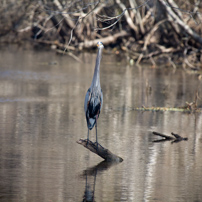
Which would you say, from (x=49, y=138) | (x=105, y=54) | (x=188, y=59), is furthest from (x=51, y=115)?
(x=105, y=54)

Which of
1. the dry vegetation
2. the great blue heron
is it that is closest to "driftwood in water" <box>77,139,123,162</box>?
the great blue heron

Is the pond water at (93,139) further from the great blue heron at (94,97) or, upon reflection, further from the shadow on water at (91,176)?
the great blue heron at (94,97)

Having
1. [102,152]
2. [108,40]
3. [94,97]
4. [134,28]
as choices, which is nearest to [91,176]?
[102,152]

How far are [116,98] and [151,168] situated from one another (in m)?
7.79

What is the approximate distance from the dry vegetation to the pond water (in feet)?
11.0

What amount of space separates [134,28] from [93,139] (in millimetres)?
21332

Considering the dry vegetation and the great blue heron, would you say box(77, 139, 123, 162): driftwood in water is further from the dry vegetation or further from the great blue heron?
the dry vegetation

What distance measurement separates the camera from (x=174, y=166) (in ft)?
30.2

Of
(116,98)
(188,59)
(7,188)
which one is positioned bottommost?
(7,188)

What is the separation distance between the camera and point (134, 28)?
3183 centimetres

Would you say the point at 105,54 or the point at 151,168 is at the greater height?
the point at 105,54

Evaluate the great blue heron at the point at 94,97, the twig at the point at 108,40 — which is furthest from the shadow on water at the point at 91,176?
the twig at the point at 108,40

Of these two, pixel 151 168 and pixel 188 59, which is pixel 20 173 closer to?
pixel 151 168

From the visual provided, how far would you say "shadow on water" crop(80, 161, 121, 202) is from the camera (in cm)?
751
